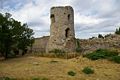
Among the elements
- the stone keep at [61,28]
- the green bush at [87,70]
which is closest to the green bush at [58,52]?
the stone keep at [61,28]

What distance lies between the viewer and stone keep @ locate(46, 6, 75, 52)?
27953 millimetres

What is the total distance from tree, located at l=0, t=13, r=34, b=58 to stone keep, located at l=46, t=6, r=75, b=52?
2.83m

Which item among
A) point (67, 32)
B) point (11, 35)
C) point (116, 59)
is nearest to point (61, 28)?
point (67, 32)

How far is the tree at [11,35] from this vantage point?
84.2ft

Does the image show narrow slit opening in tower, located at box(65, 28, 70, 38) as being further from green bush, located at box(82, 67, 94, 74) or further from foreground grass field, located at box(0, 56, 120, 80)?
green bush, located at box(82, 67, 94, 74)

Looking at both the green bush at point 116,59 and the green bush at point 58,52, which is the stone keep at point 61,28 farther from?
the green bush at point 116,59

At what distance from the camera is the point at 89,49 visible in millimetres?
30953

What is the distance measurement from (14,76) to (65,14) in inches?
509

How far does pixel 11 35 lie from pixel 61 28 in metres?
5.15

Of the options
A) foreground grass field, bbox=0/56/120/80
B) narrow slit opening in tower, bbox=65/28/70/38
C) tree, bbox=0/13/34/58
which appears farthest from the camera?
narrow slit opening in tower, bbox=65/28/70/38

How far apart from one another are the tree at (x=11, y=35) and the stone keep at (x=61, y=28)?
2834 mm

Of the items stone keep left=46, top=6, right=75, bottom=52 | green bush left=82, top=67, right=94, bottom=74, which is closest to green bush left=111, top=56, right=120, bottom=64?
green bush left=82, top=67, right=94, bottom=74

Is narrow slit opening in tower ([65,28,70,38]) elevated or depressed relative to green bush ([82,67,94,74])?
elevated

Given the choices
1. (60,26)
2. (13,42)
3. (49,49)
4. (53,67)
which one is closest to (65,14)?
(60,26)
